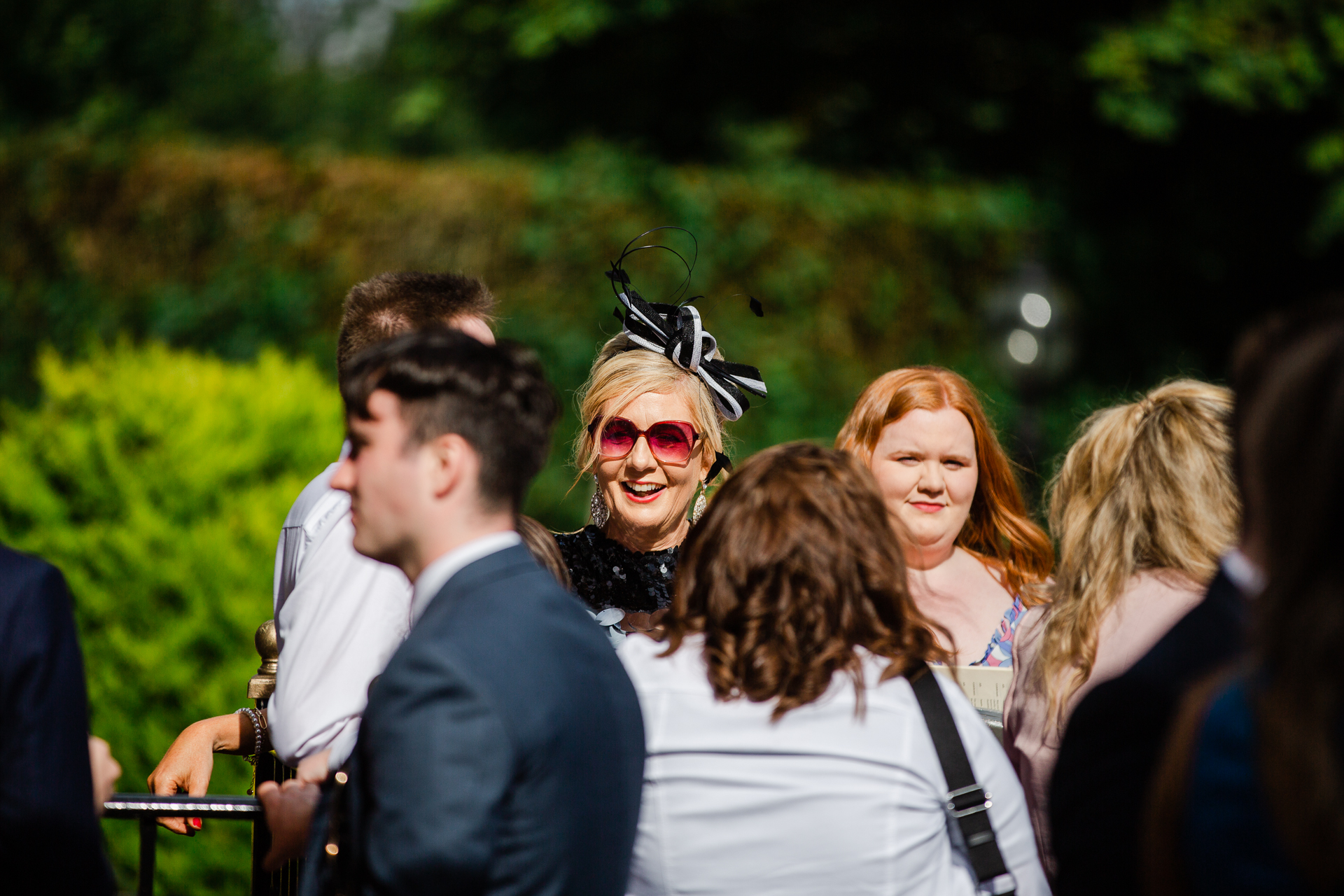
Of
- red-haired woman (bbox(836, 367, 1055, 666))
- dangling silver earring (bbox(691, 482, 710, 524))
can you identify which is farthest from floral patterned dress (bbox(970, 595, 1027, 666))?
dangling silver earring (bbox(691, 482, 710, 524))

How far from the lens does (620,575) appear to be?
3.03 metres

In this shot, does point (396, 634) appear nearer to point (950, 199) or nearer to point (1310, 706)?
point (1310, 706)

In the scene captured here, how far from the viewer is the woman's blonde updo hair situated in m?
3.01

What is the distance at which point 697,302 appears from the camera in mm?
7672

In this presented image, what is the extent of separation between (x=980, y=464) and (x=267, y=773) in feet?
6.75

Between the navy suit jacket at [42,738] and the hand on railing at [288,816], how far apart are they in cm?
32

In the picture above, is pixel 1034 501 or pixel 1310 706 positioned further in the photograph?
pixel 1034 501

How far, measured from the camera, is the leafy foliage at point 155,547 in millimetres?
4531

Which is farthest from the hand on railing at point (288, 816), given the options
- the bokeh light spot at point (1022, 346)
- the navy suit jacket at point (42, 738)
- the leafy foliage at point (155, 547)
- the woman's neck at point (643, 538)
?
the bokeh light spot at point (1022, 346)

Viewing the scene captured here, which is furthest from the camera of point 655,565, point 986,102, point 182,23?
point 182,23

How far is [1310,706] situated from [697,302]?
266 inches

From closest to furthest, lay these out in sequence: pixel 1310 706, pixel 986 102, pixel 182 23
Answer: pixel 1310 706 → pixel 986 102 → pixel 182 23

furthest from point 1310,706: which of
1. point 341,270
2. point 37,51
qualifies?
point 37,51

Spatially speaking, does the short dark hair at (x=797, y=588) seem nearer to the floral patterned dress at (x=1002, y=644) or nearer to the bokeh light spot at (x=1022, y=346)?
the floral patterned dress at (x=1002, y=644)
